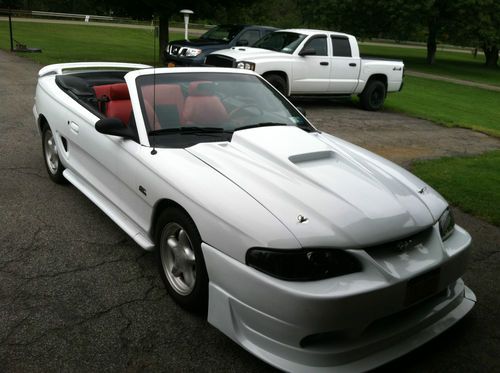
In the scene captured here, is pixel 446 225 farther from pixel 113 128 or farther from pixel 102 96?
pixel 102 96

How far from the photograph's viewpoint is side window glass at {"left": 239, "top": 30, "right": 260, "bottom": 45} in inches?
596

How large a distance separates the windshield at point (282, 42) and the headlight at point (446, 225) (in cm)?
918

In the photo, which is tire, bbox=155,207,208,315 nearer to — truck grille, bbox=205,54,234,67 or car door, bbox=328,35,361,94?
truck grille, bbox=205,54,234,67

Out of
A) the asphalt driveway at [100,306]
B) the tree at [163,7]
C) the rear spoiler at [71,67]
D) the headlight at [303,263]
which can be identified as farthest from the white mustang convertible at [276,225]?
the tree at [163,7]

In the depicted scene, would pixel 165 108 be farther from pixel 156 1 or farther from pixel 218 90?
pixel 156 1

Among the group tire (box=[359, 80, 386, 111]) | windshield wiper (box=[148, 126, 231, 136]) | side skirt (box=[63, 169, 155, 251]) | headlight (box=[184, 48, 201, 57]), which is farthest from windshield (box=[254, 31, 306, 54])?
windshield wiper (box=[148, 126, 231, 136])

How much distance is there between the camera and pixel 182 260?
3.22 metres

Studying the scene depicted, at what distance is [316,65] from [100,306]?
976 centimetres

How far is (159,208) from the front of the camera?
3434mm

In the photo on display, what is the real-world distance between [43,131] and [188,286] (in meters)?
3.27

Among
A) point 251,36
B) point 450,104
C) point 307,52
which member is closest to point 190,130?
point 307,52

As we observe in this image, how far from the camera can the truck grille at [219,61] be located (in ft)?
36.9

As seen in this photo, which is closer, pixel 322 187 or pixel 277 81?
pixel 322 187

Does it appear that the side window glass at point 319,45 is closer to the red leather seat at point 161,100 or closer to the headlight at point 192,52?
the headlight at point 192,52
